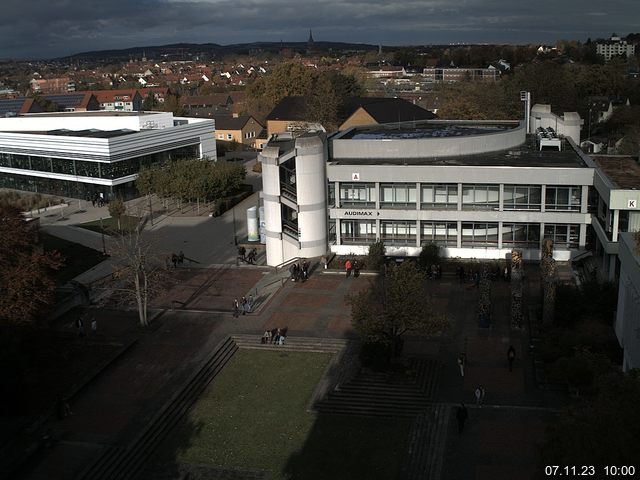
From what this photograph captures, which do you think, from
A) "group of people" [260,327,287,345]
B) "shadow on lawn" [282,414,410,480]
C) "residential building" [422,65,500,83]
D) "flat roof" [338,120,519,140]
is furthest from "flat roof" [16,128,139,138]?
"residential building" [422,65,500,83]

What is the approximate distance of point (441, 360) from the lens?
2930 cm

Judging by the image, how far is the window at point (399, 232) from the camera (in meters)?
44.3

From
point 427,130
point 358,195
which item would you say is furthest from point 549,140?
point 358,195

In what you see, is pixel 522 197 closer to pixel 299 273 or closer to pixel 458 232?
pixel 458 232

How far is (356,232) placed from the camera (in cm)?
4544

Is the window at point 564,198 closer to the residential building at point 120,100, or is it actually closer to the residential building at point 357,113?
Answer: the residential building at point 357,113

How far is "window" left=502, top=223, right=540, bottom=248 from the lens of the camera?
4253 cm

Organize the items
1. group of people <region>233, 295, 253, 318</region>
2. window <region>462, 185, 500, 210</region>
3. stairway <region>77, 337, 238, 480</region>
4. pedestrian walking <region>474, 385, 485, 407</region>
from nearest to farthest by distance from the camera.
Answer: stairway <region>77, 337, 238, 480</region>
pedestrian walking <region>474, 385, 485, 407</region>
group of people <region>233, 295, 253, 318</region>
window <region>462, 185, 500, 210</region>

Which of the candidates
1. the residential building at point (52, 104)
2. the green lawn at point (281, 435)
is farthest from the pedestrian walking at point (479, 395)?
the residential building at point (52, 104)

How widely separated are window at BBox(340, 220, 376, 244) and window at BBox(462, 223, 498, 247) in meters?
5.82

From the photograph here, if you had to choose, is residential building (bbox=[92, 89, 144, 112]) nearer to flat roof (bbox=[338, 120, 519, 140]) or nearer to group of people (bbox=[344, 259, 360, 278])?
flat roof (bbox=[338, 120, 519, 140])

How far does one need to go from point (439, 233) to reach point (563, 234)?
7424mm

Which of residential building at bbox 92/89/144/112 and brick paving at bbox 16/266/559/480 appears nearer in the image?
brick paving at bbox 16/266/559/480

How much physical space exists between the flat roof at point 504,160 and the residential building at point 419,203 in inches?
2.6
